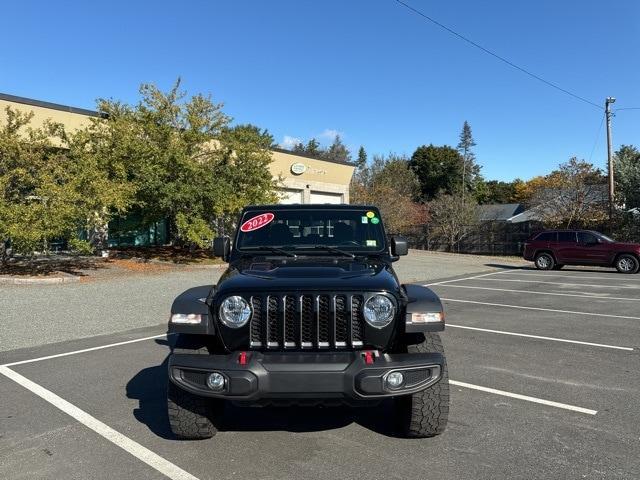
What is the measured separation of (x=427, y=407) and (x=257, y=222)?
8.22 ft

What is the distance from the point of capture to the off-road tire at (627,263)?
19.5m

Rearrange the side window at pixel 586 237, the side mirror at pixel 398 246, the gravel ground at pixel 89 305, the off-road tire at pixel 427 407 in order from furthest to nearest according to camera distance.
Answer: the side window at pixel 586 237
the gravel ground at pixel 89 305
the side mirror at pixel 398 246
the off-road tire at pixel 427 407

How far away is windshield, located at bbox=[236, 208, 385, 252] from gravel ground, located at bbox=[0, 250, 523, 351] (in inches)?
172

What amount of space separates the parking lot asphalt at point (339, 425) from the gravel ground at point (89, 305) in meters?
1.13

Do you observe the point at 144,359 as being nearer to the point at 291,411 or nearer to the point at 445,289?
the point at 291,411

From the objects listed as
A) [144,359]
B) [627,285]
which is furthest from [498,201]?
[144,359]

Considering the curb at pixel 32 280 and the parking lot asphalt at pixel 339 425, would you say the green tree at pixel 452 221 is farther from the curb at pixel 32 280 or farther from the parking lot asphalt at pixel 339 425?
the parking lot asphalt at pixel 339 425

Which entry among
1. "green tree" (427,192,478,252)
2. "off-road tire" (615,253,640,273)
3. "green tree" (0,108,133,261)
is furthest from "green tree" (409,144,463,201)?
"green tree" (0,108,133,261)

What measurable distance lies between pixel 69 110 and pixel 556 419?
19.2 metres

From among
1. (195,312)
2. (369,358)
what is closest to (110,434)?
(195,312)

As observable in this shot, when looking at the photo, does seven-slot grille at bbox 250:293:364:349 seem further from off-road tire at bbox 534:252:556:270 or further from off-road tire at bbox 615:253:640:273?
off-road tire at bbox 534:252:556:270

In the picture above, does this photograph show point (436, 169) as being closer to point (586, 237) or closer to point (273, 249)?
point (586, 237)

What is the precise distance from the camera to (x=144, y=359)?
645cm

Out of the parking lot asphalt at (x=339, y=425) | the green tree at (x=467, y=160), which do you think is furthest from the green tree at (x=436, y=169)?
the parking lot asphalt at (x=339, y=425)
